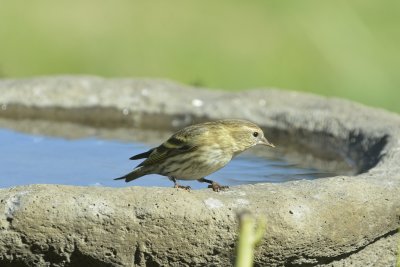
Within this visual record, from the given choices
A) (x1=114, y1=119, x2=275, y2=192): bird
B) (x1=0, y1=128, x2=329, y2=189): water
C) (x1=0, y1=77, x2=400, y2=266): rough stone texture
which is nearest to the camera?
(x1=0, y1=77, x2=400, y2=266): rough stone texture

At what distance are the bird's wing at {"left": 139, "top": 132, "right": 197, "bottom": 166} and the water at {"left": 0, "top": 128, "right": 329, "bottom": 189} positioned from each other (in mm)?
629

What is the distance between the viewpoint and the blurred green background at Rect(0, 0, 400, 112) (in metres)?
12.8

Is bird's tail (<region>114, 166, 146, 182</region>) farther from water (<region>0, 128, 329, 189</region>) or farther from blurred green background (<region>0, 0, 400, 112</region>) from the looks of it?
blurred green background (<region>0, 0, 400, 112</region>)

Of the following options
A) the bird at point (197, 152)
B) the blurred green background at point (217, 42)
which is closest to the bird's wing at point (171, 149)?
the bird at point (197, 152)

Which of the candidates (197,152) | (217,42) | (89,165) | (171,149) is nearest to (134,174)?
(171,149)

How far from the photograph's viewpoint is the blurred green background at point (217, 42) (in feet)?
41.9

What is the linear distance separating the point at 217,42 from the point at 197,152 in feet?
26.1

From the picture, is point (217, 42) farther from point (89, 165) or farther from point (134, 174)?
point (134, 174)

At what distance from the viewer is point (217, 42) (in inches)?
547

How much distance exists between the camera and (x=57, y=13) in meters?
14.6

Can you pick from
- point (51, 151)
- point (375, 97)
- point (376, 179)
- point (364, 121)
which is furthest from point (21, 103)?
point (375, 97)

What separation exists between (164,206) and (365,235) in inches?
38.9

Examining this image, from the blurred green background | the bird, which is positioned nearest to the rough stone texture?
the bird

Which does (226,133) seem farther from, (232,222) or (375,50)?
(375,50)
